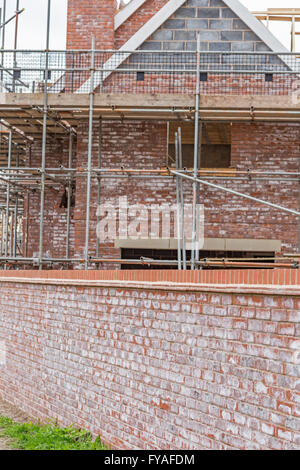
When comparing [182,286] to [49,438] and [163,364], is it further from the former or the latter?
[49,438]

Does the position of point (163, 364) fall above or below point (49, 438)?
above

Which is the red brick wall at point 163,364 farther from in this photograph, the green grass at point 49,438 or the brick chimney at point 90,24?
the brick chimney at point 90,24

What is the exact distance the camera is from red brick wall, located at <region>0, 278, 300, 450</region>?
197 inches

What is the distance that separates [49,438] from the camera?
825 cm

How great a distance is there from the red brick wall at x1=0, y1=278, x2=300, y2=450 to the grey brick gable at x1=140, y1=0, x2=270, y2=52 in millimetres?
7355

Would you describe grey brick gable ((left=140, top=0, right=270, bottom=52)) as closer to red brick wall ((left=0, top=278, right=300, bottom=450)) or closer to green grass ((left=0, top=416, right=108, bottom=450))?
red brick wall ((left=0, top=278, right=300, bottom=450))

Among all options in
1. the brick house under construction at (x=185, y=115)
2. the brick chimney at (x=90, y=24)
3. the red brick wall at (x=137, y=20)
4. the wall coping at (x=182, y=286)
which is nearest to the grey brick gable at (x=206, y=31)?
the brick house under construction at (x=185, y=115)

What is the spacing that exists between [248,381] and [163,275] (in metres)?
1.90

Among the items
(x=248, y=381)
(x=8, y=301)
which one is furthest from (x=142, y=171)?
(x=248, y=381)

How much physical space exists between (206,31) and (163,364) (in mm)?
10439

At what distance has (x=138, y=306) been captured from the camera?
7371 mm

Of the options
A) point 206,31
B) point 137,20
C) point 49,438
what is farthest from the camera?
point 137,20

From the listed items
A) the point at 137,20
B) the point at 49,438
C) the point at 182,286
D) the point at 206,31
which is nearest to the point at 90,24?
the point at 137,20
